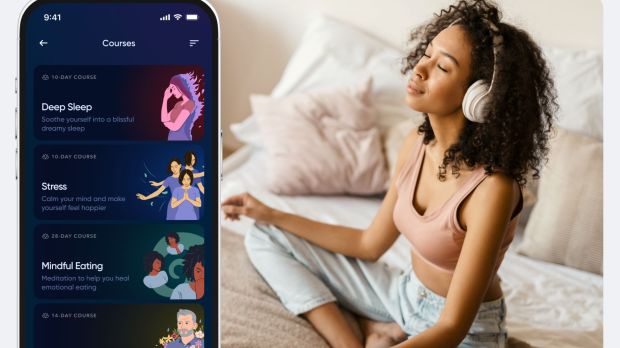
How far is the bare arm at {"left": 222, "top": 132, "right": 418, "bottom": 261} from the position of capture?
4.81 ft

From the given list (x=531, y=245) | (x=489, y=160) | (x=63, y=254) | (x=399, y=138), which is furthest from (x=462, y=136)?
(x=399, y=138)

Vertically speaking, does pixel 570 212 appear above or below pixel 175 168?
below

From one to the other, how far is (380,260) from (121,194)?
3.20 feet

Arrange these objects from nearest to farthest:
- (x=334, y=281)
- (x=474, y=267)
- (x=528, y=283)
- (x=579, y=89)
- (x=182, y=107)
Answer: (x=182, y=107) < (x=474, y=267) < (x=334, y=281) < (x=528, y=283) < (x=579, y=89)

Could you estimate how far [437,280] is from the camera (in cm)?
130

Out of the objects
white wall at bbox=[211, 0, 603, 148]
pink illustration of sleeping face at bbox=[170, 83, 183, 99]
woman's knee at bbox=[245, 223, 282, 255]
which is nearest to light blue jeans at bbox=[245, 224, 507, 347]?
woman's knee at bbox=[245, 223, 282, 255]

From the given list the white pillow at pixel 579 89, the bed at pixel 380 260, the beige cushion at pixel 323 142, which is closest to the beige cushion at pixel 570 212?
the bed at pixel 380 260

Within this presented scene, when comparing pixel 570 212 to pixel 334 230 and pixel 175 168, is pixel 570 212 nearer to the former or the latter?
pixel 334 230

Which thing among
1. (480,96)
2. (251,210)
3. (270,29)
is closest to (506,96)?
(480,96)

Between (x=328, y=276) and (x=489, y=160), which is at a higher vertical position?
(x=489, y=160)

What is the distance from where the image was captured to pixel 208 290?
0.98 m

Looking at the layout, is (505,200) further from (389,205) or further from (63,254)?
(63,254)

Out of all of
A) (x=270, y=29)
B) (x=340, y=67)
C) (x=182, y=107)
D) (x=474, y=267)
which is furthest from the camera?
(x=270, y=29)

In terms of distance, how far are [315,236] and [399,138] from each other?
0.82 meters
